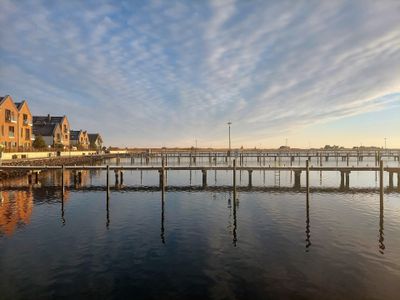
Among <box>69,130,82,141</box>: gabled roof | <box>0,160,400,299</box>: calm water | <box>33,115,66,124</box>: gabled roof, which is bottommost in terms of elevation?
<box>0,160,400,299</box>: calm water

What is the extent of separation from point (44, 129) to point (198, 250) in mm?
98227

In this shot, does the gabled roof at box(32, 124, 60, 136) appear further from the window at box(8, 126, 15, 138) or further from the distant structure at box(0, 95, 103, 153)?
the window at box(8, 126, 15, 138)

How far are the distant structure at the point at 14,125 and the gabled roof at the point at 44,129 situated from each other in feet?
49.5

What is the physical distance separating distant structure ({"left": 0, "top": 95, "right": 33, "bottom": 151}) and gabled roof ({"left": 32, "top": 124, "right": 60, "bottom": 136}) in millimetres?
15080

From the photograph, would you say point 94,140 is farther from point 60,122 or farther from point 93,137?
point 60,122

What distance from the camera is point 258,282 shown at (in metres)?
14.7

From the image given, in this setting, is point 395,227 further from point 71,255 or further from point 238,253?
point 71,255

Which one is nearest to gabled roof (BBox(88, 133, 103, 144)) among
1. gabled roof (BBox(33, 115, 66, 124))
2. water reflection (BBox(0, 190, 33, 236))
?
gabled roof (BBox(33, 115, 66, 124))

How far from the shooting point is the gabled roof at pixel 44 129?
100188 millimetres

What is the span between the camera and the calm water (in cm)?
1409

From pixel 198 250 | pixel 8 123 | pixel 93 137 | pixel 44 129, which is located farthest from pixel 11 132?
pixel 93 137

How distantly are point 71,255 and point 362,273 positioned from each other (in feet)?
53.0

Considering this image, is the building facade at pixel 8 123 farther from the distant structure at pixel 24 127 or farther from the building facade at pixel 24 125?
the building facade at pixel 24 125

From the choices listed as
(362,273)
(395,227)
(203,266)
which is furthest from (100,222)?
(395,227)
